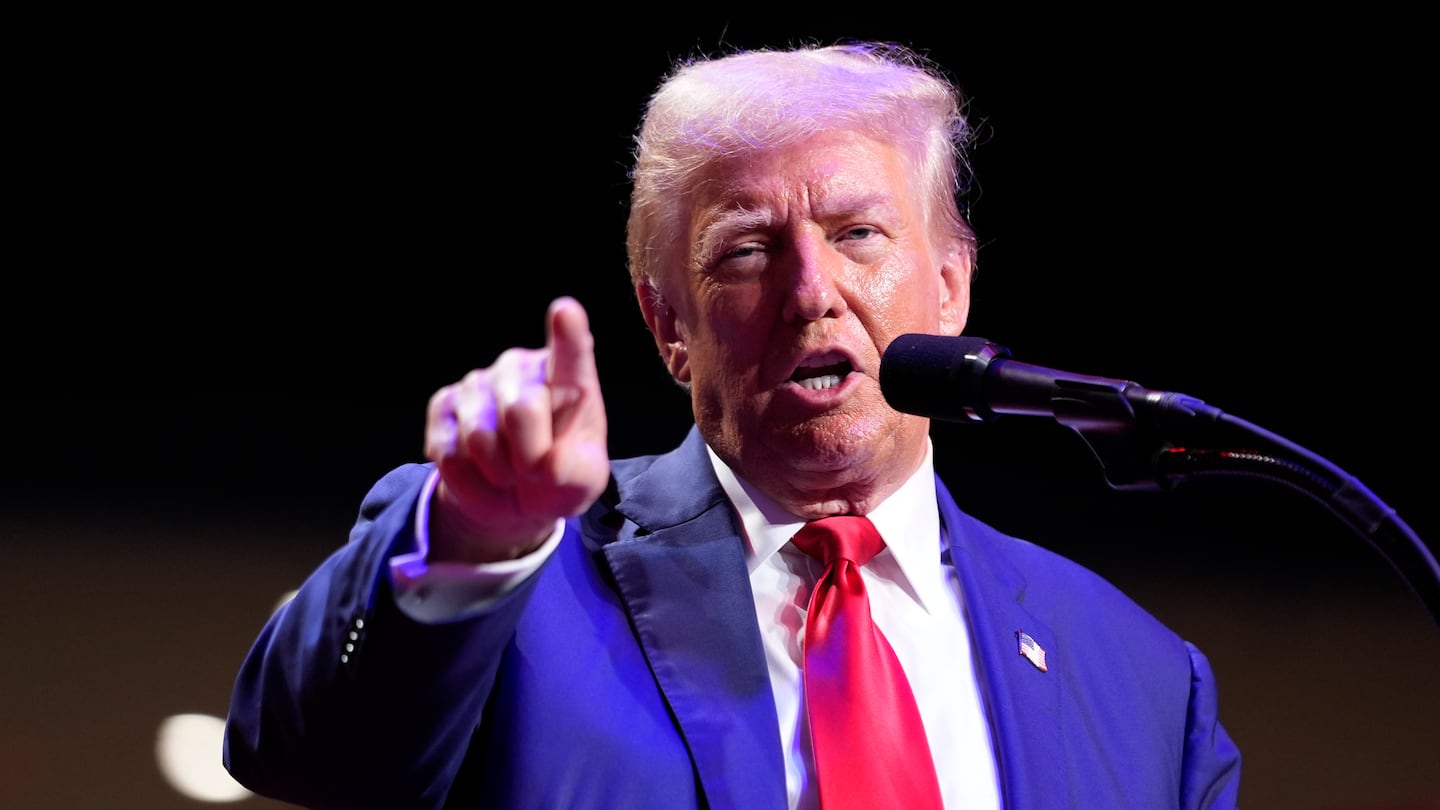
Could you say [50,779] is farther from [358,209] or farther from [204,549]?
[358,209]

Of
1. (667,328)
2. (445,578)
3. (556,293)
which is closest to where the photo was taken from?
(445,578)

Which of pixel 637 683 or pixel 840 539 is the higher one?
pixel 840 539

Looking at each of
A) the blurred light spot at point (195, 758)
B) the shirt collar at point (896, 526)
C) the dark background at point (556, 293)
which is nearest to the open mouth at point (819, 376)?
the shirt collar at point (896, 526)

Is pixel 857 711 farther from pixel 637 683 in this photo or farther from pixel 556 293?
pixel 556 293

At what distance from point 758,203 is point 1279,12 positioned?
61.4 inches

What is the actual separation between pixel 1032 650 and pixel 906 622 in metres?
0.18

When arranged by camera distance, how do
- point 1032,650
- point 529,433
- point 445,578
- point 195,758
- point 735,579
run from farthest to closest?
1. point 195,758
2. point 1032,650
3. point 735,579
4. point 445,578
5. point 529,433

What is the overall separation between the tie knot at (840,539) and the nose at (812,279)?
11.2 inches

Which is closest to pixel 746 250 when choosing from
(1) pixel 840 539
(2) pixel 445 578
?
(1) pixel 840 539

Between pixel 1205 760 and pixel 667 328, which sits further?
pixel 667 328

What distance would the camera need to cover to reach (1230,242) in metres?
2.90

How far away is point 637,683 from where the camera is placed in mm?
1536

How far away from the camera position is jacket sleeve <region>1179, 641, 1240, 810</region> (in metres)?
1.81

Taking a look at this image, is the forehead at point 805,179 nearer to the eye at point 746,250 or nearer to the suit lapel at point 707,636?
the eye at point 746,250
